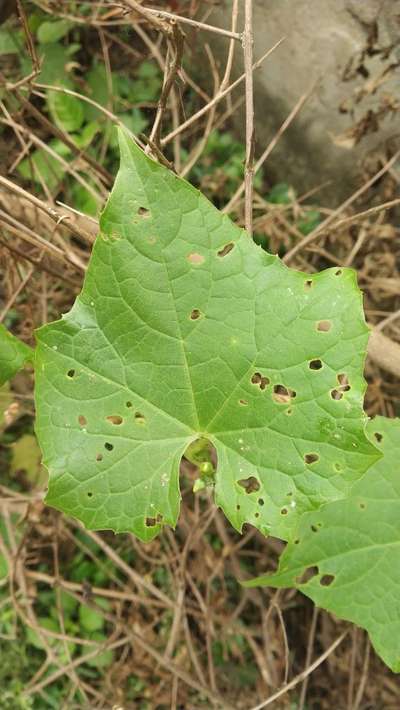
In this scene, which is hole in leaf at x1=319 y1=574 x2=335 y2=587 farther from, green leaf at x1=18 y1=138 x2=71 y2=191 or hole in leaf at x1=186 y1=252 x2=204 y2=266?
green leaf at x1=18 y1=138 x2=71 y2=191

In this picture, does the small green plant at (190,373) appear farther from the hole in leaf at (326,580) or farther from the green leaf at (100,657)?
the green leaf at (100,657)

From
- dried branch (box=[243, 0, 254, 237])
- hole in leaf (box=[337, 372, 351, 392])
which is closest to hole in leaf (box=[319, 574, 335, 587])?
hole in leaf (box=[337, 372, 351, 392])

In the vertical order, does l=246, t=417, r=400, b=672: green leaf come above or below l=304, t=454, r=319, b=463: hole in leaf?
below

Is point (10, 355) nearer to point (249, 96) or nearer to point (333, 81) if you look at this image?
point (249, 96)

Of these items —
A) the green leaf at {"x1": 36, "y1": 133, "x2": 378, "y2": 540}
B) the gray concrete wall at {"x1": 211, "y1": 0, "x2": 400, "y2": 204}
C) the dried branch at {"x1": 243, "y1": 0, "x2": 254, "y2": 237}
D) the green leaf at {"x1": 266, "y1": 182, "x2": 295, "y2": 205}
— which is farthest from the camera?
the green leaf at {"x1": 266, "y1": 182, "x2": 295, "y2": 205}

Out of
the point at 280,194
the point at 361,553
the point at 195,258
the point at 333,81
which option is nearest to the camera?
the point at 195,258

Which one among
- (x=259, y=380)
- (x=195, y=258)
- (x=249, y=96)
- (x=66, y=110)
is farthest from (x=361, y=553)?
(x=66, y=110)

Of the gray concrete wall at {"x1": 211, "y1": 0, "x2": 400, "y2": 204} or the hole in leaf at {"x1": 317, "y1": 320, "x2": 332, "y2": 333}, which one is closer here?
the hole in leaf at {"x1": 317, "y1": 320, "x2": 332, "y2": 333}

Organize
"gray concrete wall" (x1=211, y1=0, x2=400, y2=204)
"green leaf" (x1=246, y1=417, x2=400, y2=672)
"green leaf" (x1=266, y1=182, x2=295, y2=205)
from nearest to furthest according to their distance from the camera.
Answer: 1. "green leaf" (x1=246, y1=417, x2=400, y2=672)
2. "gray concrete wall" (x1=211, y1=0, x2=400, y2=204)
3. "green leaf" (x1=266, y1=182, x2=295, y2=205)
